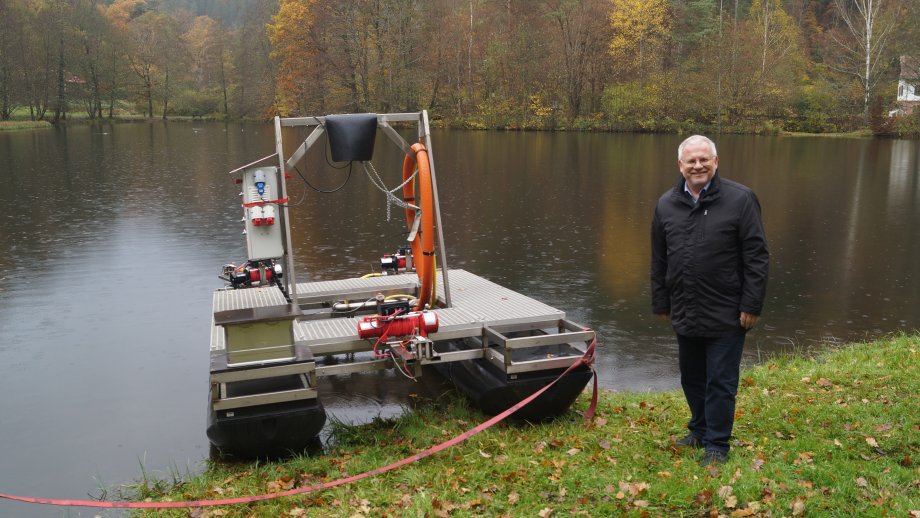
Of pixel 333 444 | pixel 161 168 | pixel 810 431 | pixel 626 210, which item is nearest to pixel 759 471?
pixel 810 431

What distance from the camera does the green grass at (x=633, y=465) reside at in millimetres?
4504

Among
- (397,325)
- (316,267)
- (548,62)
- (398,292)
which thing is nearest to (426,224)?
(397,325)

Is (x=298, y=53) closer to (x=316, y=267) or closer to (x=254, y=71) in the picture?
(x=254, y=71)

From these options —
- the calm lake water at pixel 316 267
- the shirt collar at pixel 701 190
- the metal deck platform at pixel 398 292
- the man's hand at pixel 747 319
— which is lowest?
the calm lake water at pixel 316 267

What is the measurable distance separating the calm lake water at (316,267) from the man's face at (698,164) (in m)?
4.25

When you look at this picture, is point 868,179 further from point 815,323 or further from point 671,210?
point 671,210

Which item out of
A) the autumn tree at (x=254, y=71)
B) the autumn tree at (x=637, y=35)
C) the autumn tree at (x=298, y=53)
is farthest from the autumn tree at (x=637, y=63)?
the autumn tree at (x=254, y=71)

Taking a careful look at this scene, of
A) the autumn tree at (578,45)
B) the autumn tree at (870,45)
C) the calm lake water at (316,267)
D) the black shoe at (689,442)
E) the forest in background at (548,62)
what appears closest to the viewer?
the black shoe at (689,442)

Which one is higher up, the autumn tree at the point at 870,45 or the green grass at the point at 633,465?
the autumn tree at the point at 870,45

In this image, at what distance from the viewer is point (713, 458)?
503 cm

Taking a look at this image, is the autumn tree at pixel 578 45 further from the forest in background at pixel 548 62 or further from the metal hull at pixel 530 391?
the metal hull at pixel 530 391

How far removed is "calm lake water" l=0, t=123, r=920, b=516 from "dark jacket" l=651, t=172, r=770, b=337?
12.6 feet

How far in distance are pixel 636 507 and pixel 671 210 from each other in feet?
6.06

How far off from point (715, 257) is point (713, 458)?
1.29m
